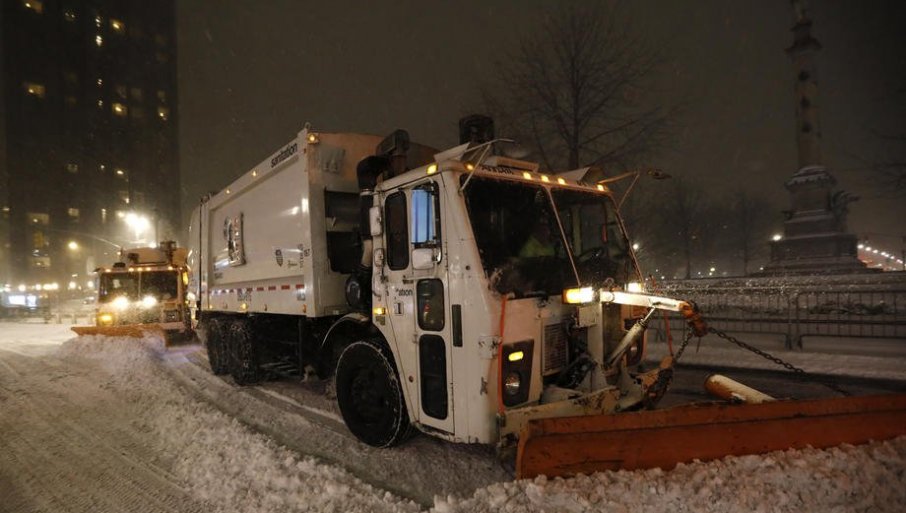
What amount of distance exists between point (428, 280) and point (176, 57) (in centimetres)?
11304

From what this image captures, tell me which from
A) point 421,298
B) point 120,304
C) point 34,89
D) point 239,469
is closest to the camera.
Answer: point 421,298

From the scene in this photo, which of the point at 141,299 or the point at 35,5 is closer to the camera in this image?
the point at 141,299

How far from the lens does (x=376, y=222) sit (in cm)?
459

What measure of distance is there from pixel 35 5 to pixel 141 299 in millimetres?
90838

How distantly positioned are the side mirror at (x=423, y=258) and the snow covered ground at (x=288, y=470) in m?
1.80

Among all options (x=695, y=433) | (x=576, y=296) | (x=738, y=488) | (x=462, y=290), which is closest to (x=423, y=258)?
(x=462, y=290)

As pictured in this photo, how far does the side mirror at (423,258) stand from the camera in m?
4.15

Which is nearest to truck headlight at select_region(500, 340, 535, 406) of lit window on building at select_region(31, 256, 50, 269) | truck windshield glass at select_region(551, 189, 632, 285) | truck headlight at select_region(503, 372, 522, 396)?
truck headlight at select_region(503, 372, 522, 396)

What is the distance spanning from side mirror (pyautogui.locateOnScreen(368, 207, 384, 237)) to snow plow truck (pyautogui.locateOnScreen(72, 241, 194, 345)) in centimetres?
1106

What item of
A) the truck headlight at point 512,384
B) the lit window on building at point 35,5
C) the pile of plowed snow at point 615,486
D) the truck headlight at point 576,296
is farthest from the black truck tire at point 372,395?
the lit window on building at point 35,5

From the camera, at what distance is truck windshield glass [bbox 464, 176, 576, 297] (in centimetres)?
400

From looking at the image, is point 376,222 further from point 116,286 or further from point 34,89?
point 34,89

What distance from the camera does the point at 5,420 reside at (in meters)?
6.48

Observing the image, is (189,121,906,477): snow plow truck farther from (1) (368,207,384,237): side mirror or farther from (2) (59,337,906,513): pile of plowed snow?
(2) (59,337,906,513): pile of plowed snow
